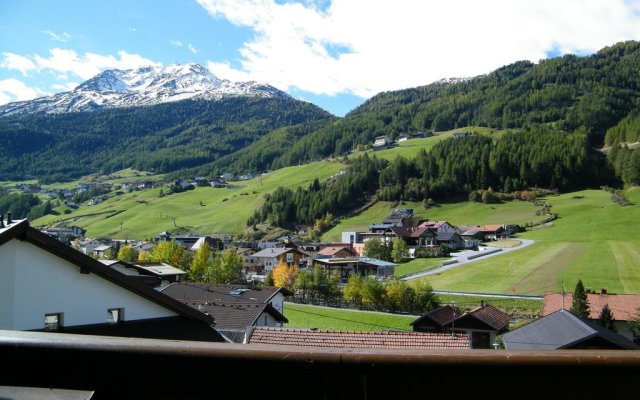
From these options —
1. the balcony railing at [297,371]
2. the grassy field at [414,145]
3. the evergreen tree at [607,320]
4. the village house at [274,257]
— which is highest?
the grassy field at [414,145]

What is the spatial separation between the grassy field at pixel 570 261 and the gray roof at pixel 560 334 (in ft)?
107

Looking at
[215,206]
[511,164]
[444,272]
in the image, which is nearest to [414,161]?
[511,164]

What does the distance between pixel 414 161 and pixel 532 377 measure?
14247 centimetres

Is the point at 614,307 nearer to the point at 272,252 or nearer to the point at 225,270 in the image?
the point at 225,270

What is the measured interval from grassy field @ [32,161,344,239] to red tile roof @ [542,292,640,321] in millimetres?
97058

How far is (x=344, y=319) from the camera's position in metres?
47.5

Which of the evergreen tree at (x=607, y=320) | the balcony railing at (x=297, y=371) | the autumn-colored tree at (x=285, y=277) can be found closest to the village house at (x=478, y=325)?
the evergreen tree at (x=607, y=320)

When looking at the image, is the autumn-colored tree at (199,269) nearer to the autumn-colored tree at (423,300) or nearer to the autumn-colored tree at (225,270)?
the autumn-colored tree at (225,270)

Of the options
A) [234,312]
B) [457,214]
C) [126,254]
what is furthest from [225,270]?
[457,214]

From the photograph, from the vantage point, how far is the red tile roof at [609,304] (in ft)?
116

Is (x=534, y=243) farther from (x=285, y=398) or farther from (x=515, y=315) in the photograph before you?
(x=285, y=398)

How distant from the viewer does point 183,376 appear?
160cm

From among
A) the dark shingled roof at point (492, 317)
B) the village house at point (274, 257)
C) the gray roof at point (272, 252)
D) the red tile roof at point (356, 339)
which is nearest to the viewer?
the red tile roof at point (356, 339)

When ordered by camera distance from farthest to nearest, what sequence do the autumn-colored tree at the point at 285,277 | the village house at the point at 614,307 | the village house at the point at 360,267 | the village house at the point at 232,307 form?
the village house at the point at 360,267, the autumn-colored tree at the point at 285,277, the village house at the point at 614,307, the village house at the point at 232,307
